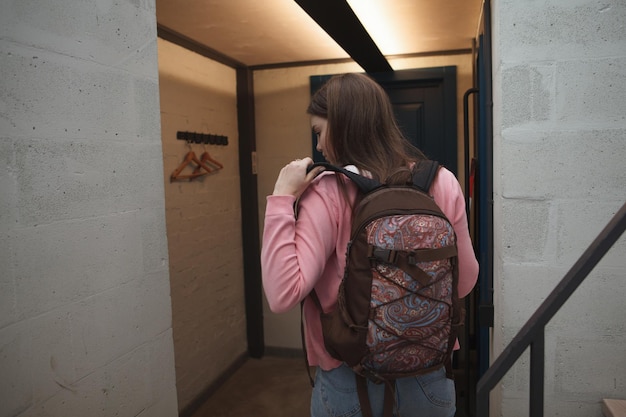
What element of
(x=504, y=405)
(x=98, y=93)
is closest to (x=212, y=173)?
(x=98, y=93)

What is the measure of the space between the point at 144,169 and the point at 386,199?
790 mm

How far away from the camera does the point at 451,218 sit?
4.02ft

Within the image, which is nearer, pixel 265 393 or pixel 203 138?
pixel 203 138

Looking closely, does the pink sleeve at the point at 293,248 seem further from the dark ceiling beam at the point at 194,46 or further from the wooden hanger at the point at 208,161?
the wooden hanger at the point at 208,161

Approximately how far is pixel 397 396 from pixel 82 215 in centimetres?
88

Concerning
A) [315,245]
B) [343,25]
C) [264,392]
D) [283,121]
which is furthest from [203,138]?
[315,245]

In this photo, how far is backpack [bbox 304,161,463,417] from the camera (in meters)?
1.05

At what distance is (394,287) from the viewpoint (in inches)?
41.6

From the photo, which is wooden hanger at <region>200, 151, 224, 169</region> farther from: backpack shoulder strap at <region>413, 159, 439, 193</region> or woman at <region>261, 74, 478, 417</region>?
backpack shoulder strap at <region>413, 159, 439, 193</region>

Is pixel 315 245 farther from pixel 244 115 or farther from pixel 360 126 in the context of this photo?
pixel 244 115

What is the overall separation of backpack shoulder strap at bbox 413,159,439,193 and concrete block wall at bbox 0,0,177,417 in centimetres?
81

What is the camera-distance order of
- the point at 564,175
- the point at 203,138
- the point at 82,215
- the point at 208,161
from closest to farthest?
the point at 82,215
the point at 564,175
the point at 203,138
the point at 208,161

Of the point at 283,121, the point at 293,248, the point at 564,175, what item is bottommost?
the point at 293,248

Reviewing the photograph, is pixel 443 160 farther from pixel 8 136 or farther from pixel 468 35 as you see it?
pixel 8 136
